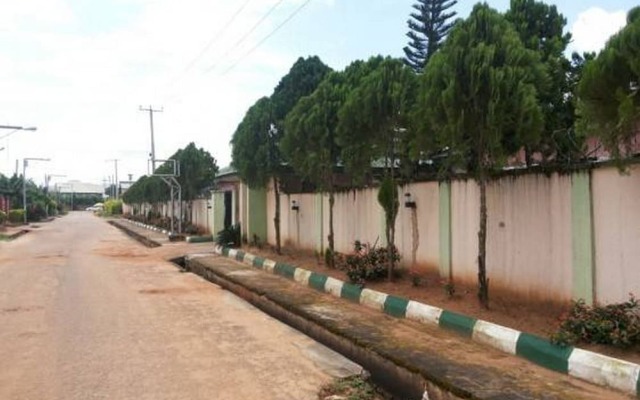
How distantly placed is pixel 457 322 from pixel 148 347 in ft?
12.3

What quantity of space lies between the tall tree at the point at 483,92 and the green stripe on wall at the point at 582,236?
927mm

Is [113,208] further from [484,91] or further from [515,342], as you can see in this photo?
[515,342]

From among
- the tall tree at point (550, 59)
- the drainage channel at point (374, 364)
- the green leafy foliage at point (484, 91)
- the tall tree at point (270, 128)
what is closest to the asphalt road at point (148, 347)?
the drainage channel at point (374, 364)

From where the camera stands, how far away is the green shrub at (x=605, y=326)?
5793mm

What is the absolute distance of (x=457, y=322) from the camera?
7.63m

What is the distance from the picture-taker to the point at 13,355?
721 cm

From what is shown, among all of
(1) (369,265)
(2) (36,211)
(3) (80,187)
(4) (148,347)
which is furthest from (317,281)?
A: (3) (80,187)

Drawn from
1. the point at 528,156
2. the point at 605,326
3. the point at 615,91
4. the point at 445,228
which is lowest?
the point at 605,326

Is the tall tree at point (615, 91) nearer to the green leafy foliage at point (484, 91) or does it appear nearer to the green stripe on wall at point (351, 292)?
the green leafy foliage at point (484, 91)

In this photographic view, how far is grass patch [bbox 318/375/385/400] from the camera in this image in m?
5.66

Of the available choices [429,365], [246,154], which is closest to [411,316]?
[429,365]

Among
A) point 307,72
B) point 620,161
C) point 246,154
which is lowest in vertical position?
point 620,161

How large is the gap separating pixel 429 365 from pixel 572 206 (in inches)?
102

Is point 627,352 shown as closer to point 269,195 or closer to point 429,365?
point 429,365
